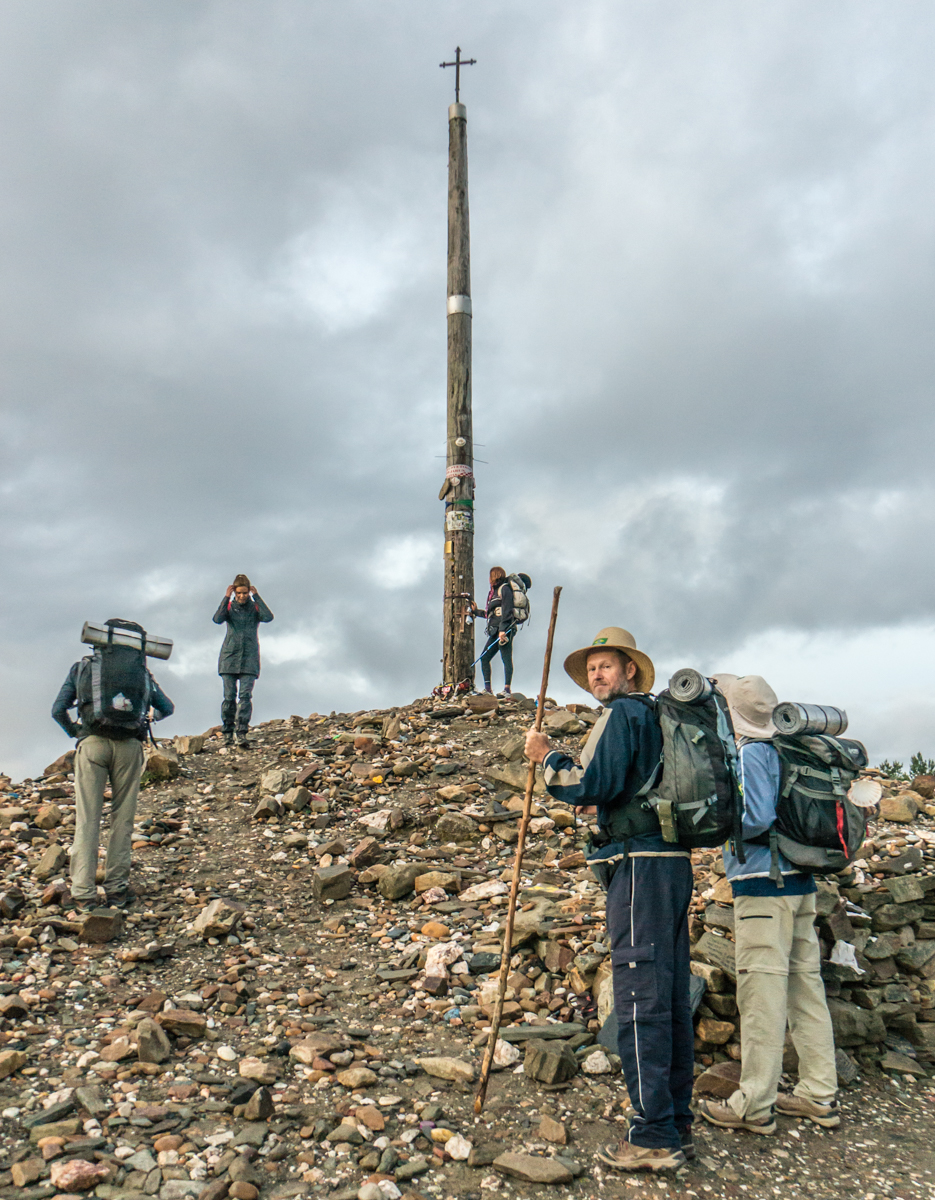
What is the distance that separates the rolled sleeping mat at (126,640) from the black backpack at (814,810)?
6.32 metres

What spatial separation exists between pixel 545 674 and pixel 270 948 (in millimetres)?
4075

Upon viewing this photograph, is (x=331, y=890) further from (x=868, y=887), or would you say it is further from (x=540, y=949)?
(x=868, y=887)

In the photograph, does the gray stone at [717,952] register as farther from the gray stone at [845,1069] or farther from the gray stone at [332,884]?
the gray stone at [332,884]

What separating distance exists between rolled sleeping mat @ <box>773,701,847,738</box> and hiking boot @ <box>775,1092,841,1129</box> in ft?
7.76

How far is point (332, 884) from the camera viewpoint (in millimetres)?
8711

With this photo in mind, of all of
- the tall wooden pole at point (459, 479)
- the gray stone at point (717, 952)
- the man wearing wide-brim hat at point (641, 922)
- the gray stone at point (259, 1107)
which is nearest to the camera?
the man wearing wide-brim hat at point (641, 922)

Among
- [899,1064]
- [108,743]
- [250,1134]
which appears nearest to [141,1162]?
[250,1134]

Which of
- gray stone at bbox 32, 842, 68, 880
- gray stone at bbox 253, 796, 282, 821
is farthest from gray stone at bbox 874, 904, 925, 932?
gray stone at bbox 32, 842, 68, 880

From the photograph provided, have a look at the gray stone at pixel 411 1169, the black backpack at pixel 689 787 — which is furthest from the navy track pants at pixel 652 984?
the gray stone at pixel 411 1169

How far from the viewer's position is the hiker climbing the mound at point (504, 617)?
46.9 feet

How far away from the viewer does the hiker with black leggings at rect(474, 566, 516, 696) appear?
14289mm

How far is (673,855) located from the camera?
4758 mm

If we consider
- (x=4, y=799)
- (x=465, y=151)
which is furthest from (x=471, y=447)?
(x=4, y=799)

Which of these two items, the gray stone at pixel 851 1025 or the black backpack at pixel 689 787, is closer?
the black backpack at pixel 689 787
